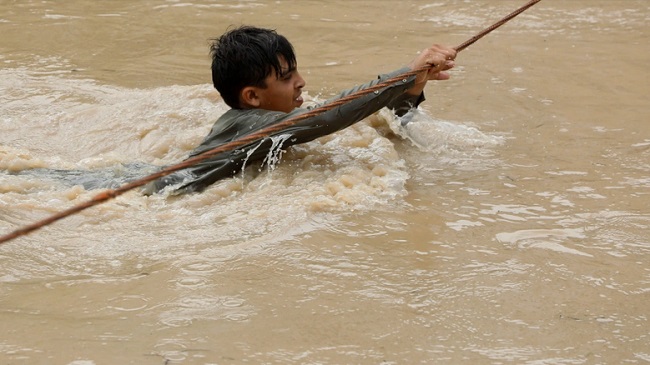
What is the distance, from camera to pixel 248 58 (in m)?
4.02

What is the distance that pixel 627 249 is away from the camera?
3.17m

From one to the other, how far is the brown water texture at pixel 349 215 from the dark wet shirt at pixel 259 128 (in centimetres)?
10

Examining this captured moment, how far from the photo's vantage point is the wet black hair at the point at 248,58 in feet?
13.2

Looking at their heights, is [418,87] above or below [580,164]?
above

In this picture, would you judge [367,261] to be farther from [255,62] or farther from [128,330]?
[255,62]

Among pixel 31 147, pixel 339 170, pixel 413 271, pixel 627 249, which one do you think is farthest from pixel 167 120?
pixel 627 249

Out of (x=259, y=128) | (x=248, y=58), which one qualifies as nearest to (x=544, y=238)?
(x=259, y=128)

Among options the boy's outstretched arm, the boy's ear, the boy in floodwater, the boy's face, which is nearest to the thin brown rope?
the boy's outstretched arm

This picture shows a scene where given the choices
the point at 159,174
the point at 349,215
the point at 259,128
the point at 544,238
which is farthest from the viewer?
the point at 259,128

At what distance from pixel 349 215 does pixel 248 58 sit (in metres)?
0.92

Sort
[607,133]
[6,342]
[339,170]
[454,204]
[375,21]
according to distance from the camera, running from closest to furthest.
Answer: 1. [6,342]
2. [454,204]
3. [339,170]
4. [607,133]
5. [375,21]

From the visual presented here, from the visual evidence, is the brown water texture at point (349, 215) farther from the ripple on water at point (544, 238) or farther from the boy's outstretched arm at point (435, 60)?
the boy's outstretched arm at point (435, 60)

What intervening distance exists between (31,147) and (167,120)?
666 mm

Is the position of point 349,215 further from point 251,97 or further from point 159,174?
point 159,174
